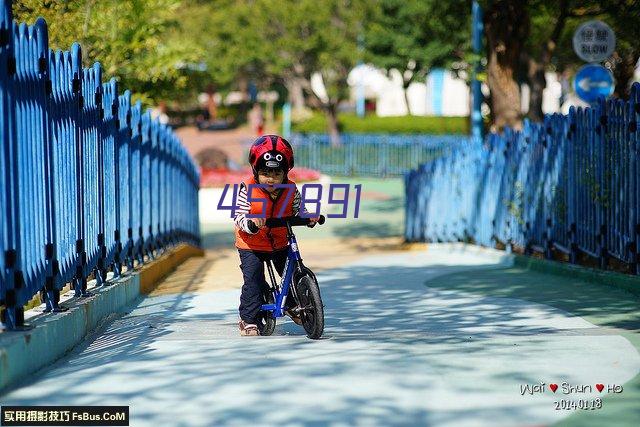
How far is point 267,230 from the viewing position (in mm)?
9234

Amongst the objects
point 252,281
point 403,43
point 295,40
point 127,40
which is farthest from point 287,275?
point 295,40

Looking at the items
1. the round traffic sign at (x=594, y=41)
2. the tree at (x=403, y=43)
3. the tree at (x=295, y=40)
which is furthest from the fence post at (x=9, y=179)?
the tree at (x=295, y=40)

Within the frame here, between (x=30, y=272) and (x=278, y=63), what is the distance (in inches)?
1918

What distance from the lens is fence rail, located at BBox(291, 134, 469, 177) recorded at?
48.6 metres

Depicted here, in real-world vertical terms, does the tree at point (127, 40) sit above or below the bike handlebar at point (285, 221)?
above

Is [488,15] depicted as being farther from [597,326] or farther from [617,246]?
[597,326]

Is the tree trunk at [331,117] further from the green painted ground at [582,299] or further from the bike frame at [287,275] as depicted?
the bike frame at [287,275]

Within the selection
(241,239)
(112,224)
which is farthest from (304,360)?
(112,224)

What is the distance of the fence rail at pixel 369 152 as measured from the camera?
48.6 meters

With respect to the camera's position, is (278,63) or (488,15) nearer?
(488,15)

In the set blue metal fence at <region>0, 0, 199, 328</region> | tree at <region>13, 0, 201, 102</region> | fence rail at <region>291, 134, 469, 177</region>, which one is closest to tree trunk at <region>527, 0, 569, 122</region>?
tree at <region>13, 0, 201, 102</region>

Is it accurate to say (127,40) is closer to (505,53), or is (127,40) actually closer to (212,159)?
(505,53)

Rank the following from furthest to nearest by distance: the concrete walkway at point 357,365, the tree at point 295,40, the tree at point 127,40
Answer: the tree at point 295,40 < the tree at point 127,40 < the concrete walkway at point 357,365

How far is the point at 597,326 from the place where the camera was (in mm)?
9461
